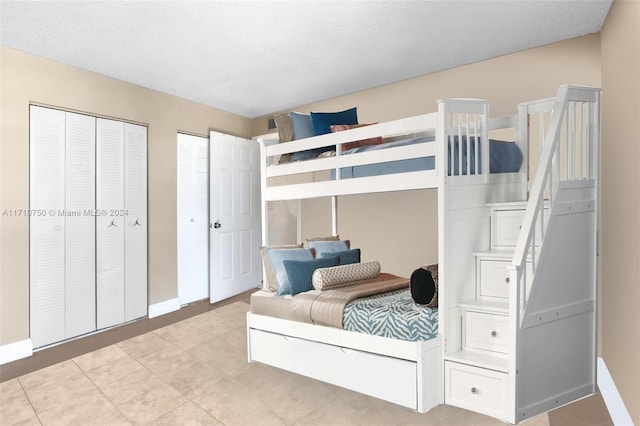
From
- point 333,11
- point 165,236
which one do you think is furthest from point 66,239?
point 333,11

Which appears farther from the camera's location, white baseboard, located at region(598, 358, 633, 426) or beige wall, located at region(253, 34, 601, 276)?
beige wall, located at region(253, 34, 601, 276)

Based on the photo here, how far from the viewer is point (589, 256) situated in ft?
7.35

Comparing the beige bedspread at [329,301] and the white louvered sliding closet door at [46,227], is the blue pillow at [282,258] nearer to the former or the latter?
the beige bedspread at [329,301]

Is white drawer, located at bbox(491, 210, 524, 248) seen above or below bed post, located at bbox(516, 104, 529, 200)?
below

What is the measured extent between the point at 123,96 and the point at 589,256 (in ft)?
13.0

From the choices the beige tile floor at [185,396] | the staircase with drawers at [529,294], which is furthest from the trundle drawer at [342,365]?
the staircase with drawers at [529,294]

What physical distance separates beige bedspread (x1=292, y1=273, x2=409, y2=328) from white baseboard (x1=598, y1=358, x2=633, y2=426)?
4.18 feet

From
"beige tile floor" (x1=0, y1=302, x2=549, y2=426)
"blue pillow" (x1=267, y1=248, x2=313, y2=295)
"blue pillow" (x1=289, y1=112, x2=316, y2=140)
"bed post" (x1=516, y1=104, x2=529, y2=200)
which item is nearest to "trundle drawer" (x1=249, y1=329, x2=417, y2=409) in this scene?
"beige tile floor" (x1=0, y1=302, x2=549, y2=426)

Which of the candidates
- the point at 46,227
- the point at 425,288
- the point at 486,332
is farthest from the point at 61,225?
the point at 486,332

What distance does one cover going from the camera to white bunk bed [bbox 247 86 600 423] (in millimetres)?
1958

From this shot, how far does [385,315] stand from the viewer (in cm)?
225

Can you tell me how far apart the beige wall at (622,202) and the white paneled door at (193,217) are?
3836mm

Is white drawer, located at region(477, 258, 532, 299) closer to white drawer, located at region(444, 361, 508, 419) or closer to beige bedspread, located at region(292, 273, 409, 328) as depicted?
white drawer, located at region(444, 361, 508, 419)

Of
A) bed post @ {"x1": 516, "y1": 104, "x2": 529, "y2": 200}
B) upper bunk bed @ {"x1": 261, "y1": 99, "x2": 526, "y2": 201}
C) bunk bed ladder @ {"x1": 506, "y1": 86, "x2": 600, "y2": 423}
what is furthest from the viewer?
bed post @ {"x1": 516, "y1": 104, "x2": 529, "y2": 200}
